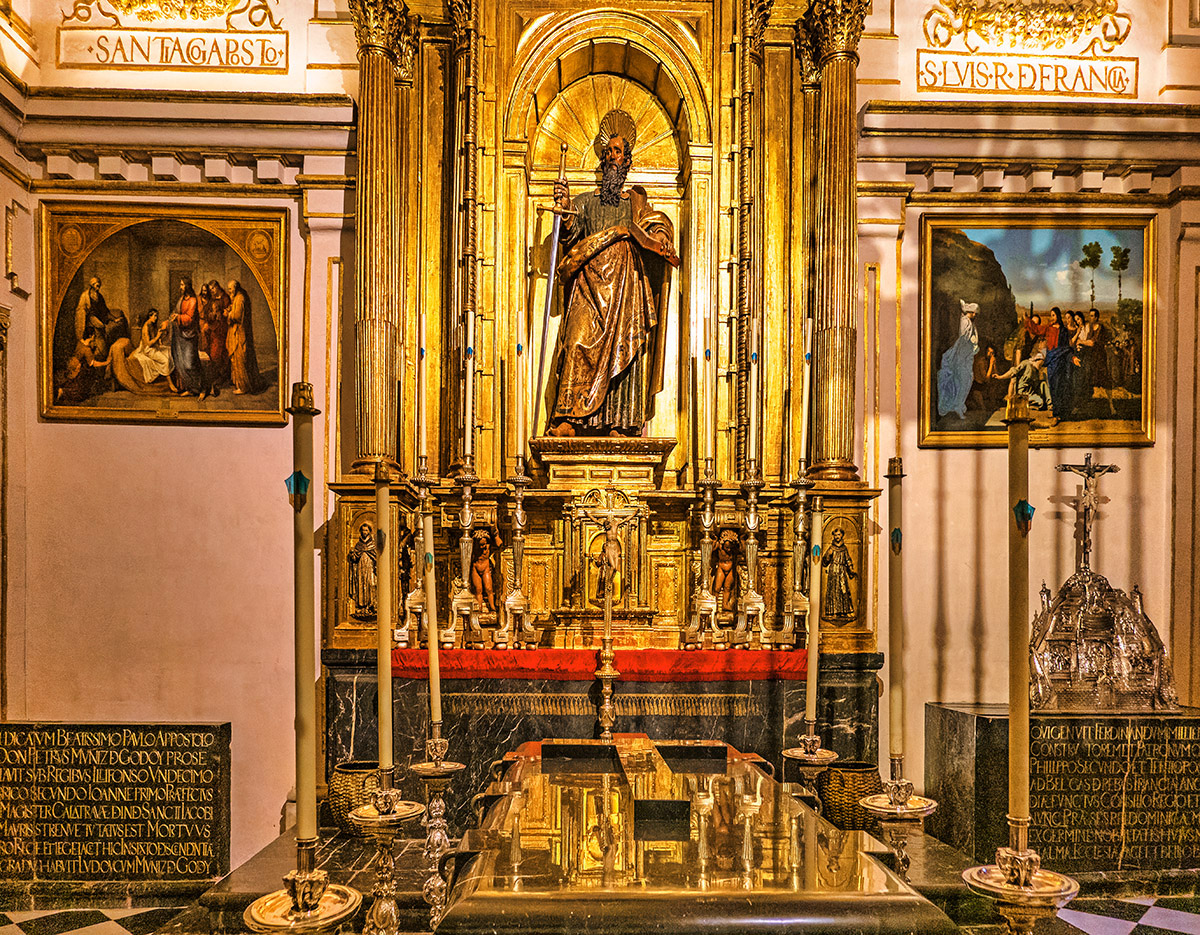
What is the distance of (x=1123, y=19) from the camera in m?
7.34


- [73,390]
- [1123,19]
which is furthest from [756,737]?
[1123,19]

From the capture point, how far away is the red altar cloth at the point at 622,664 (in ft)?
17.0

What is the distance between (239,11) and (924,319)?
5798 mm

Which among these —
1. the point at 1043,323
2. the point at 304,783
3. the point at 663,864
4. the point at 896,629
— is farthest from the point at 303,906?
the point at 1043,323

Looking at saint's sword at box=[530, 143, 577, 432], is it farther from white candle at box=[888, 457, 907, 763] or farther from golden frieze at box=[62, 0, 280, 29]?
white candle at box=[888, 457, 907, 763]

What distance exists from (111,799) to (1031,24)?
853 centimetres

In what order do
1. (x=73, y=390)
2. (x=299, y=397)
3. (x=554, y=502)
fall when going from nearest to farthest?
(x=299, y=397)
(x=554, y=502)
(x=73, y=390)

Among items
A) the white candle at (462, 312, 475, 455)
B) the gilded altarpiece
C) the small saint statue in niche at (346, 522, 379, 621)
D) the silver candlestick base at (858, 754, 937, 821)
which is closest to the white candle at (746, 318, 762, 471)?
the gilded altarpiece

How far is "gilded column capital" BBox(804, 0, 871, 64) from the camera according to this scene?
6.50 m

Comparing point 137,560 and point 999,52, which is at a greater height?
point 999,52

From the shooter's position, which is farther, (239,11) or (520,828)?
(239,11)

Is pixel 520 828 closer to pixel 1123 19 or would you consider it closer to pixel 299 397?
pixel 299 397

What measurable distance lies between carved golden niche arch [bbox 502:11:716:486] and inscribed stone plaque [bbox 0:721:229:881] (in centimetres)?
322

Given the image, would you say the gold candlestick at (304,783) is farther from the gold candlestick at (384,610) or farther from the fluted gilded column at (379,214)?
the fluted gilded column at (379,214)
